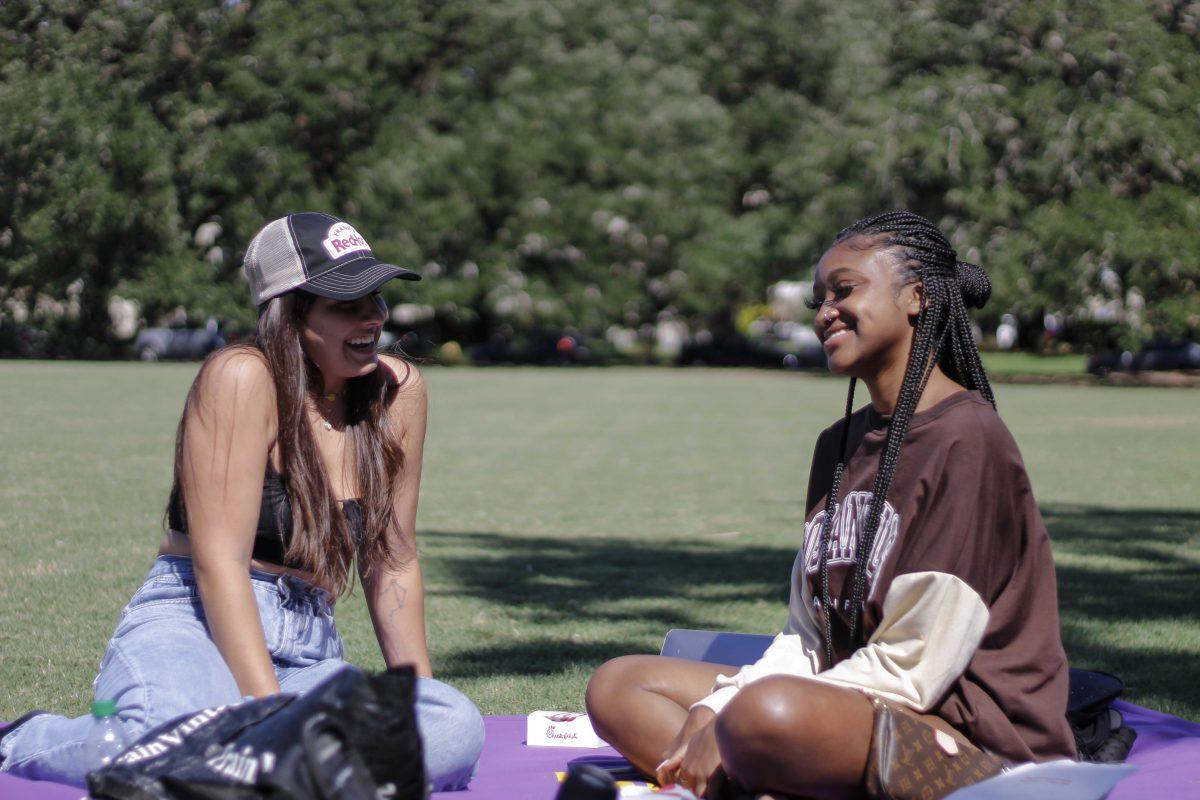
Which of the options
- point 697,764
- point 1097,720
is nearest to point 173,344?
point 1097,720

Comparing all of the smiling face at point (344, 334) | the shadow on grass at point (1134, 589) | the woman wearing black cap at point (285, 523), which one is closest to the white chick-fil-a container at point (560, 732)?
the woman wearing black cap at point (285, 523)

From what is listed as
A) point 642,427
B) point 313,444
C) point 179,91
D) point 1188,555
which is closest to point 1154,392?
point 642,427

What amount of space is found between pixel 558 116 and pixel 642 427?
2761 cm

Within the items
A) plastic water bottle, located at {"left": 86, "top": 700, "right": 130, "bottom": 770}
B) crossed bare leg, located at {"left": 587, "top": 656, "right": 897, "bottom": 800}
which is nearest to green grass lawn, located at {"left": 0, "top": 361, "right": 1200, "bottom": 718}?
plastic water bottle, located at {"left": 86, "top": 700, "right": 130, "bottom": 770}

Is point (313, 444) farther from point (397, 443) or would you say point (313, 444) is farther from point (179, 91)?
point (179, 91)

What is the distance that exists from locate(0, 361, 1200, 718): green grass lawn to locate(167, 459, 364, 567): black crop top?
1633 mm

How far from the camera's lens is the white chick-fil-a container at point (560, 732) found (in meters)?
4.38

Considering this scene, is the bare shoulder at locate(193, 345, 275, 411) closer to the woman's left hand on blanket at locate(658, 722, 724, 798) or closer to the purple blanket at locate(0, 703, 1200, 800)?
the purple blanket at locate(0, 703, 1200, 800)

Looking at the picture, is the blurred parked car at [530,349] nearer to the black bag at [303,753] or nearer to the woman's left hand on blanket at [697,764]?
the woman's left hand on blanket at [697,764]

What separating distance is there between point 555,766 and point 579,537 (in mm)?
5922

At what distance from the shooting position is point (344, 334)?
3811mm

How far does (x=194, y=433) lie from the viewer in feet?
11.8

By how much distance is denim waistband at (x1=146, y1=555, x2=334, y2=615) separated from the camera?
3.79 metres

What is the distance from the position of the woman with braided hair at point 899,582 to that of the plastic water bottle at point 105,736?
131 cm
